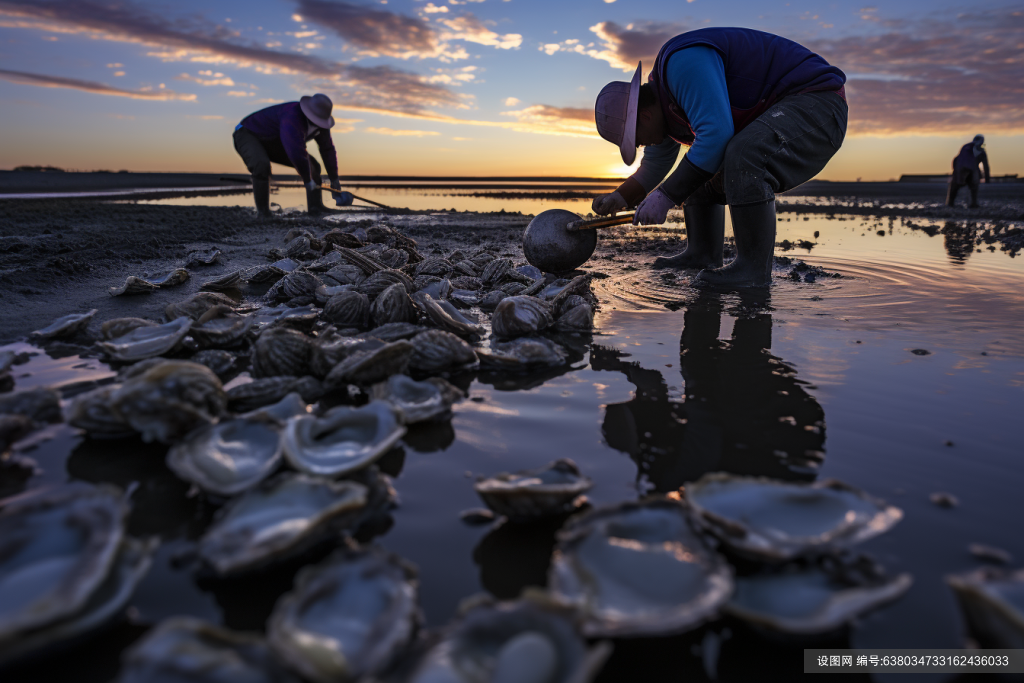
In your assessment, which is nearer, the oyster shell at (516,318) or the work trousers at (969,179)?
the oyster shell at (516,318)

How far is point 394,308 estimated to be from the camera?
3463 mm

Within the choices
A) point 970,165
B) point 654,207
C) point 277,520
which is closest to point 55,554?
point 277,520

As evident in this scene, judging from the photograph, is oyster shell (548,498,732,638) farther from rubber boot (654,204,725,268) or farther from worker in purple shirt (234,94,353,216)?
worker in purple shirt (234,94,353,216)

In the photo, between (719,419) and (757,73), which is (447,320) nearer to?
(719,419)

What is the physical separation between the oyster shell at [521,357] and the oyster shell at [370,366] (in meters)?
0.52

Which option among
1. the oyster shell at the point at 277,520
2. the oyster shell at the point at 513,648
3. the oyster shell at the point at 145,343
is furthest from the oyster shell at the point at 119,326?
the oyster shell at the point at 513,648

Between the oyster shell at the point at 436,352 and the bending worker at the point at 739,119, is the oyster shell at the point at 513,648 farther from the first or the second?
the bending worker at the point at 739,119

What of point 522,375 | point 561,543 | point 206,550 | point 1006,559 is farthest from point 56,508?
point 1006,559

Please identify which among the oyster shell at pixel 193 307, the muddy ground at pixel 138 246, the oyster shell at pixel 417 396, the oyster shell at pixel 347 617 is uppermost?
the muddy ground at pixel 138 246

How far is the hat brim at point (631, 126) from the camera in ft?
→ 14.8

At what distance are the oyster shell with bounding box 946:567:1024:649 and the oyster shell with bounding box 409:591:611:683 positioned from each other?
755 millimetres

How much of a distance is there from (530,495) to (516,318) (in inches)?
75.2

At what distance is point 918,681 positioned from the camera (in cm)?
108

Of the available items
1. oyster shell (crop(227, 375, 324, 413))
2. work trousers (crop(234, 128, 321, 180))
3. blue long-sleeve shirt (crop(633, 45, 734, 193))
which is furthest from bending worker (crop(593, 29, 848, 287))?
work trousers (crop(234, 128, 321, 180))
